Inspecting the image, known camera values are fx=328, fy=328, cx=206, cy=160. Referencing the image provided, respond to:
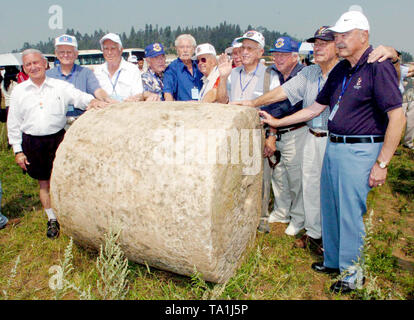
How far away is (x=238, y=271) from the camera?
3299mm

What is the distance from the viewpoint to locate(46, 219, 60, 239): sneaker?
4188 mm

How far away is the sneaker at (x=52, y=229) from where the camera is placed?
419 cm

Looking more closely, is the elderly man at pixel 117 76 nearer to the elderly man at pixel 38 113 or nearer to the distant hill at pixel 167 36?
the elderly man at pixel 38 113

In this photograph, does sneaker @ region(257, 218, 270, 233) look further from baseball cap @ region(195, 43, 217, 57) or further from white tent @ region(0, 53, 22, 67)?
white tent @ region(0, 53, 22, 67)

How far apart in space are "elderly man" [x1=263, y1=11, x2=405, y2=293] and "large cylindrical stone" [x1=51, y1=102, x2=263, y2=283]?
2.63 ft

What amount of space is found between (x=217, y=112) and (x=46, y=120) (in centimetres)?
231

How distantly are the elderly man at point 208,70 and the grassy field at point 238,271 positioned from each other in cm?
197

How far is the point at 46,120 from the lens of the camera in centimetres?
397

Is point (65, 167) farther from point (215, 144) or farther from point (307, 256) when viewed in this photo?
point (307, 256)

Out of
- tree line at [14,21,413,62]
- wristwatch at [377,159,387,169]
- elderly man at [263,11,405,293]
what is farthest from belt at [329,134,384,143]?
tree line at [14,21,413,62]

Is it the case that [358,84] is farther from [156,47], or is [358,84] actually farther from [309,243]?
[156,47]

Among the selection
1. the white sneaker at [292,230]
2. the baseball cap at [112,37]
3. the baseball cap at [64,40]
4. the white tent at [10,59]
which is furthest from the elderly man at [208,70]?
the white tent at [10,59]

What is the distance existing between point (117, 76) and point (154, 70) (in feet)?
3.54

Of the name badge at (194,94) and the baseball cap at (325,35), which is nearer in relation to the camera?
the baseball cap at (325,35)
